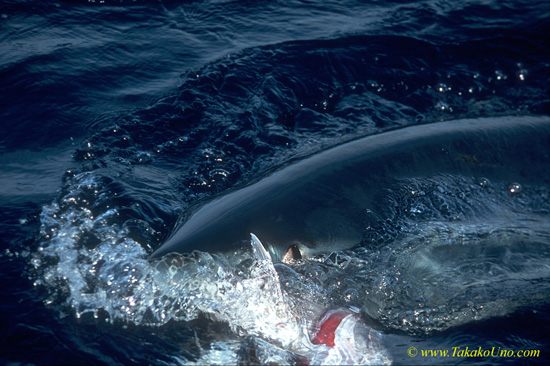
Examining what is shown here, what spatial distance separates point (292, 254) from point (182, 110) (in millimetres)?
2380

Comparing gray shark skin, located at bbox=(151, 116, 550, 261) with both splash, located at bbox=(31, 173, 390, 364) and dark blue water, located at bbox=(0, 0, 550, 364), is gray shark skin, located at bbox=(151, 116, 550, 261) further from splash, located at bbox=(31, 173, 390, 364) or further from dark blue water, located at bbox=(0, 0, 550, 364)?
dark blue water, located at bbox=(0, 0, 550, 364)

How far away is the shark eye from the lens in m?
3.59

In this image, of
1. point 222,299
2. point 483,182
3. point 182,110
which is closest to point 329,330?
point 222,299

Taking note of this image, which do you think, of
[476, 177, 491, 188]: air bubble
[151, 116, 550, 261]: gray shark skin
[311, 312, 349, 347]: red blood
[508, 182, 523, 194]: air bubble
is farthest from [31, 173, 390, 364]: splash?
[508, 182, 523, 194]: air bubble

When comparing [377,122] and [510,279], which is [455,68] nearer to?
[377,122]

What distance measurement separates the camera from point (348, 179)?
153 inches

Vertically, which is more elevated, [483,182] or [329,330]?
[483,182]

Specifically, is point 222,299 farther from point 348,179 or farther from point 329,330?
point 348,179

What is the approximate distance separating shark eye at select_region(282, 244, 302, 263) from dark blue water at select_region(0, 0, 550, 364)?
0.56m

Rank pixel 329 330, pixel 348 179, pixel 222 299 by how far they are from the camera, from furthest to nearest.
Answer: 1. pixel 348 179
2. pixel 222 299
3. pixel 329 330

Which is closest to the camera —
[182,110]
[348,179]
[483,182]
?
[348,179]

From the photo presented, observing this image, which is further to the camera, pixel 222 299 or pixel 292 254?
pixel 292 254

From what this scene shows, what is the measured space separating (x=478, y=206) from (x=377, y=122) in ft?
5.26

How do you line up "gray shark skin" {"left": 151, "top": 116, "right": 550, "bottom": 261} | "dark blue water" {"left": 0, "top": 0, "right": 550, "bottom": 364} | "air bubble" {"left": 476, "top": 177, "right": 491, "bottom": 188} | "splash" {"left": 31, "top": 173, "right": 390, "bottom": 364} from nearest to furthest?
"splash" {"left": 31, "top": 173, "right": 390, "bottom": 364}, "dark blue water" {"left": 0, "top": 0, "right": 550, "bottom": 364}, "gray shark skin" {"left": 151, "top": 116, "right": 550, "bottom": 261}, "air bubble" {"left": 476, "top": 177, "right": 491, "bottom": 188}
